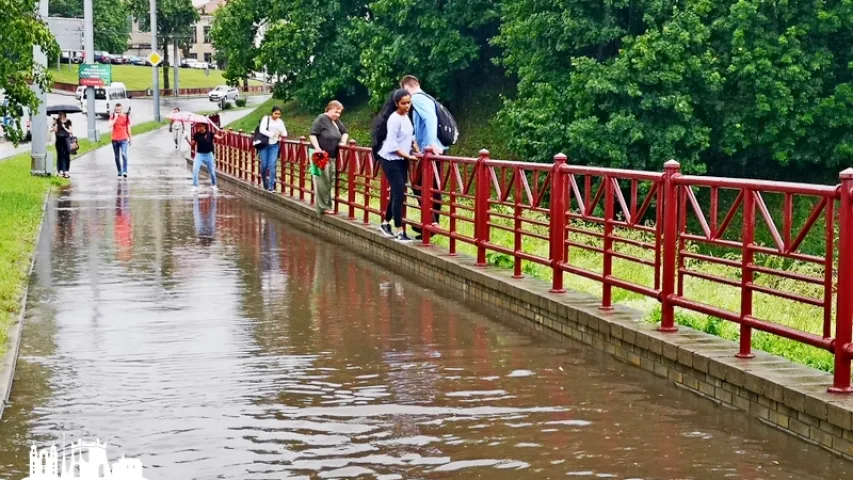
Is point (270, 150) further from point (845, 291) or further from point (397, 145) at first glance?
point (845, 291)

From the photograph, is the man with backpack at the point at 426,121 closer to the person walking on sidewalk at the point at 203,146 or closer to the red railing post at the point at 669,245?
the red railing post at the point at 669,245

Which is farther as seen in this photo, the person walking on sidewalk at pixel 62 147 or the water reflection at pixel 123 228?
the person walking on sidewalk at pixel 62 147

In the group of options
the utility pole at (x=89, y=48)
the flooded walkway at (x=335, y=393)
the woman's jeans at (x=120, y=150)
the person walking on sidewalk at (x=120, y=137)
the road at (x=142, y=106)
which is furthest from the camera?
the road at (x=142, y=106)

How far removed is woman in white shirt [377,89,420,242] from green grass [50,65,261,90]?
9856 cm

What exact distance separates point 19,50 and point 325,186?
Answer: 217 inches

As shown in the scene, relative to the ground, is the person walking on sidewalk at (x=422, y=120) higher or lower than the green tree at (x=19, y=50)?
lower

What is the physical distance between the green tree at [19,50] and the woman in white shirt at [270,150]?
4.38 meters

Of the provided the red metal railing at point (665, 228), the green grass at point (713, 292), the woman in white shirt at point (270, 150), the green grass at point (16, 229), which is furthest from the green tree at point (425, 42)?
the red metal railing at point (665, 228)

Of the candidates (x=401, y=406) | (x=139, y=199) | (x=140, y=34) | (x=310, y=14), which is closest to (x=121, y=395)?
(x=401, y=406)

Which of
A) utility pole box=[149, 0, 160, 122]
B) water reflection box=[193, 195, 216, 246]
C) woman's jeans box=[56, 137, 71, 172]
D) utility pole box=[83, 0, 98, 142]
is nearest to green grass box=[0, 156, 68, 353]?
woman's jeans box=[56, 137, 71, 172]

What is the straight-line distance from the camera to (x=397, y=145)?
53.1ft

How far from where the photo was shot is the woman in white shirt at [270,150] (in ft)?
84.7

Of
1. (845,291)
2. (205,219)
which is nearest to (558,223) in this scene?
(845,291)

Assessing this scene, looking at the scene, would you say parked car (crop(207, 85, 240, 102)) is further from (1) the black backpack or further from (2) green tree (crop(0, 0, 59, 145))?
(1) the black backpack
